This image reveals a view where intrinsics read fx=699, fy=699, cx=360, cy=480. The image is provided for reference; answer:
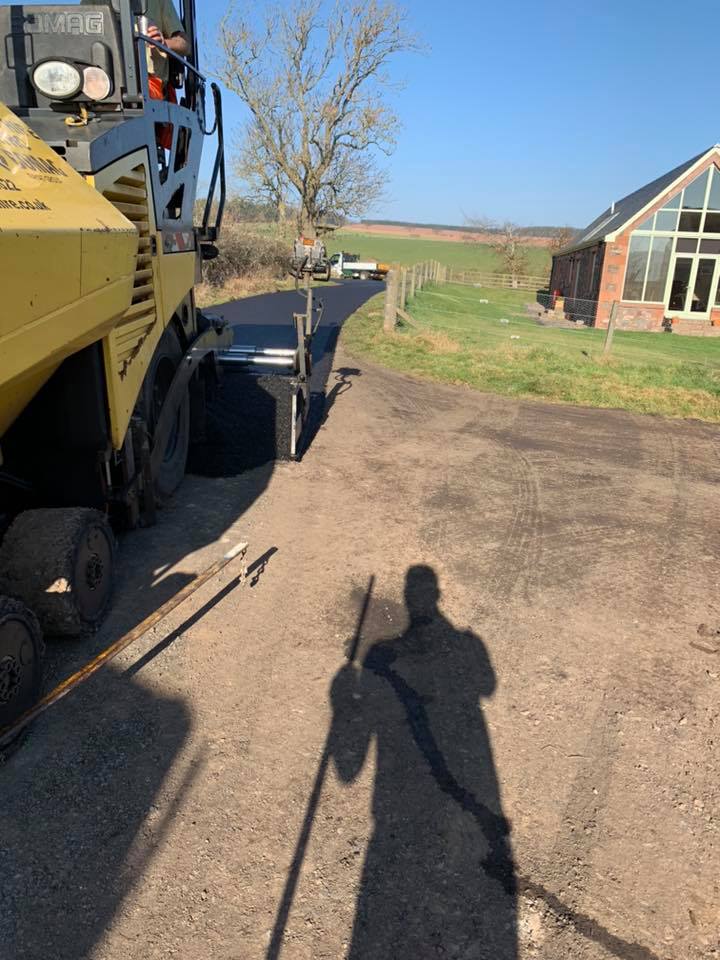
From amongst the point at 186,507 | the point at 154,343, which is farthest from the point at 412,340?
the point at 154,343

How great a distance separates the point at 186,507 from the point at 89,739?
9.57ft

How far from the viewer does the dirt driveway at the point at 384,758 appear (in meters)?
2.38

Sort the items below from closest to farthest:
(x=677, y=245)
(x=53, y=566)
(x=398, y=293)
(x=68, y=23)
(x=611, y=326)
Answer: (x=53, y=566)
(x=68, y=23)
(x=611, y=326)
(x=398, y=293)
(x=677, y=245)

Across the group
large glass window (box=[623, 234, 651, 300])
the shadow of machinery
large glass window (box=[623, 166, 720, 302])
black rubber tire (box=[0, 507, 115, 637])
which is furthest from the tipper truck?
large glass window (box=[623, 166, 720, 302])

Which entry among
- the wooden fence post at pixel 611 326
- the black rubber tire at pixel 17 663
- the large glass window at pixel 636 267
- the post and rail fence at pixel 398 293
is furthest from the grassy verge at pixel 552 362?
the black rubber tire at pixel 17 663

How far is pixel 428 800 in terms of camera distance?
2895mm

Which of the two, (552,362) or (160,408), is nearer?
(160,408)

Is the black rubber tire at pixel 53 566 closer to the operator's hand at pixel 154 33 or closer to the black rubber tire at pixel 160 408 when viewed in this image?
the black rubber tire at pixel 160 408

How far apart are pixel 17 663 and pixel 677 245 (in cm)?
2619

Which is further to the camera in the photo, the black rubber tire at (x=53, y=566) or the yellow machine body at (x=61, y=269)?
the black rubber tire at (x=53, y=566)

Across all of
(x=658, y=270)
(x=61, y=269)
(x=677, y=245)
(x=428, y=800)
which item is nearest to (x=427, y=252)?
(x=658, y=270)

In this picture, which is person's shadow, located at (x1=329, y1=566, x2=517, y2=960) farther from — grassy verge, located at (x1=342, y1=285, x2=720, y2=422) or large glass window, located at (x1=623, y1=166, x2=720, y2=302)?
Result: large glass window, located at (x1=623, y1=166, x2=720, y2=302)

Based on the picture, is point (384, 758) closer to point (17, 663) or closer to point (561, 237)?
point (17, 663)

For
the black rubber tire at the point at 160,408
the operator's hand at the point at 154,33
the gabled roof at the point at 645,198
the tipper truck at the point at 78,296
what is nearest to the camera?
the tipper truck at the point at 78,296
